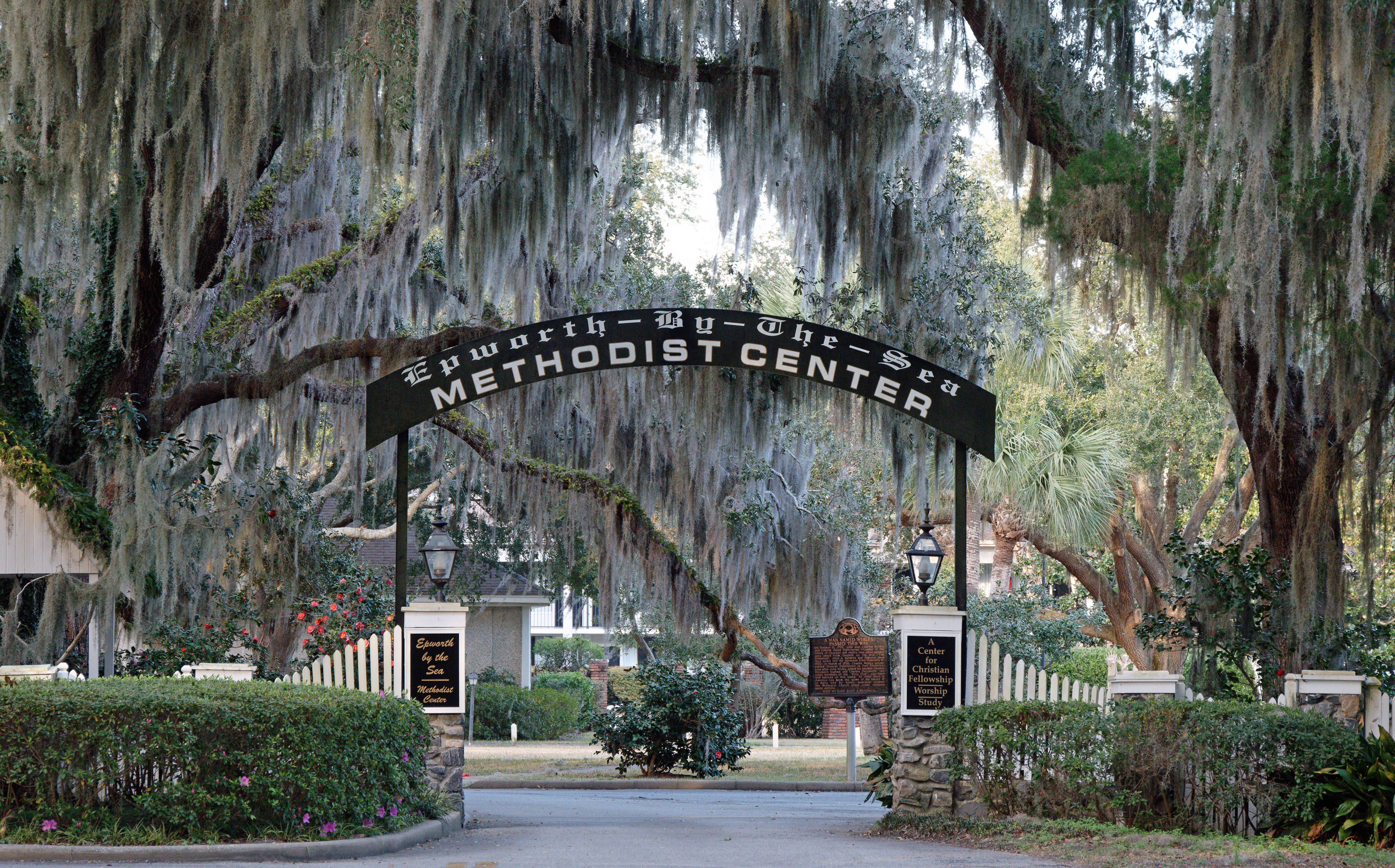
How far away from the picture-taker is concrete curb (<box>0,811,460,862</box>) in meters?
7.16

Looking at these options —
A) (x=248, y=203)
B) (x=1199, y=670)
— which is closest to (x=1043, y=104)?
(x=1199, y=670)

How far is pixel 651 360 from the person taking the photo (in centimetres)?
1123

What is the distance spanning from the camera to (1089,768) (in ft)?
29.7

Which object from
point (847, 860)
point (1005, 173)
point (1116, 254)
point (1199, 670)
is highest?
point (1005, 173)

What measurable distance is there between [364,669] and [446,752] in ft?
3.09

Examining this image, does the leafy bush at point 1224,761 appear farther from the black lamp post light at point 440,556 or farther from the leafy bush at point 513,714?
the leafy bush at point 513,714

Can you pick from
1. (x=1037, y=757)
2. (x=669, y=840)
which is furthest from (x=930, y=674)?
(x=669, y=840)

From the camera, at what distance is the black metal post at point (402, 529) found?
1066 centimetres

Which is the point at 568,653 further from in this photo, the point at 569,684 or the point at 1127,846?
the point at 1127,846

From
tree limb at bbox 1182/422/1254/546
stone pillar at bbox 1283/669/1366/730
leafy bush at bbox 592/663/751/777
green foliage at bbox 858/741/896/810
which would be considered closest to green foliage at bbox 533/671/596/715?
leafy bush at bbox 592/663/751/777

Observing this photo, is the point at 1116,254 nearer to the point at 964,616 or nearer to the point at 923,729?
the point at 964,616

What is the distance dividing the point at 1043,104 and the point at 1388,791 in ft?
19.7

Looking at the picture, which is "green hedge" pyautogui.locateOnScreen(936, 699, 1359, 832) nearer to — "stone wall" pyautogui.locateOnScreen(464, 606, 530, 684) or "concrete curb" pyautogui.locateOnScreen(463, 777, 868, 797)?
"concrete curb" pyautogui.locateOnScreen(463, 777, 868, 797)

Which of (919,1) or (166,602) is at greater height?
(919,1)
